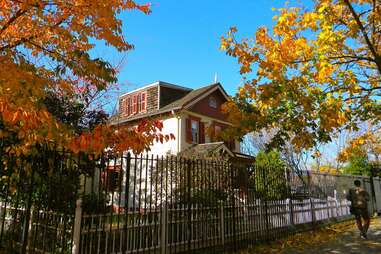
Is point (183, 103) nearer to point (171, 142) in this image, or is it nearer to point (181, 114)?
point (181, 114)

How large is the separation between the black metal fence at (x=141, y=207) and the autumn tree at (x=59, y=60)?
2.27 ft

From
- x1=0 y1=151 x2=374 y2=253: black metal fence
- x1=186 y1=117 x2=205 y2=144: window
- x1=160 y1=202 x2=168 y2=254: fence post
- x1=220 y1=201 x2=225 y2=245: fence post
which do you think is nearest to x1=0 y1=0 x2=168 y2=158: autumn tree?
x1=0 y1=151 x2=374 y2=253: black metal fence

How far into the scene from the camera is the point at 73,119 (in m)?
14.6

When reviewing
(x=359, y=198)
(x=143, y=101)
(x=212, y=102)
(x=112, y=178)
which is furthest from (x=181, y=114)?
(x=112, y=178)

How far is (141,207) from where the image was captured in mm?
9102

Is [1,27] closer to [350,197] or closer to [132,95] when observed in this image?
[350,197]

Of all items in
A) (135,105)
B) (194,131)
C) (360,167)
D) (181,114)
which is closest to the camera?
(181,114)

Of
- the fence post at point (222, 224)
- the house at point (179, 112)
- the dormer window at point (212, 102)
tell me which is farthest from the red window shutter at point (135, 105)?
the fence post at point (222, 224)

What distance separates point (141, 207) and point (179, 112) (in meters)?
14.0

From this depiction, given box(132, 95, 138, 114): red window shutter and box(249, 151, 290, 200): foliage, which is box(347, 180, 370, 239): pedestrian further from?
box(132, 95, 138, 114): red window shutter

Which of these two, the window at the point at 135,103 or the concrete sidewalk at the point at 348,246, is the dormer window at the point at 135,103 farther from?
the concrete sidewalk at the point at 348,246

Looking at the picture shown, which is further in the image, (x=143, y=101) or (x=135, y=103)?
(x=135, y=103)

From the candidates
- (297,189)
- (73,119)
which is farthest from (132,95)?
(297,189)

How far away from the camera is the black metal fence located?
21.2 feet
